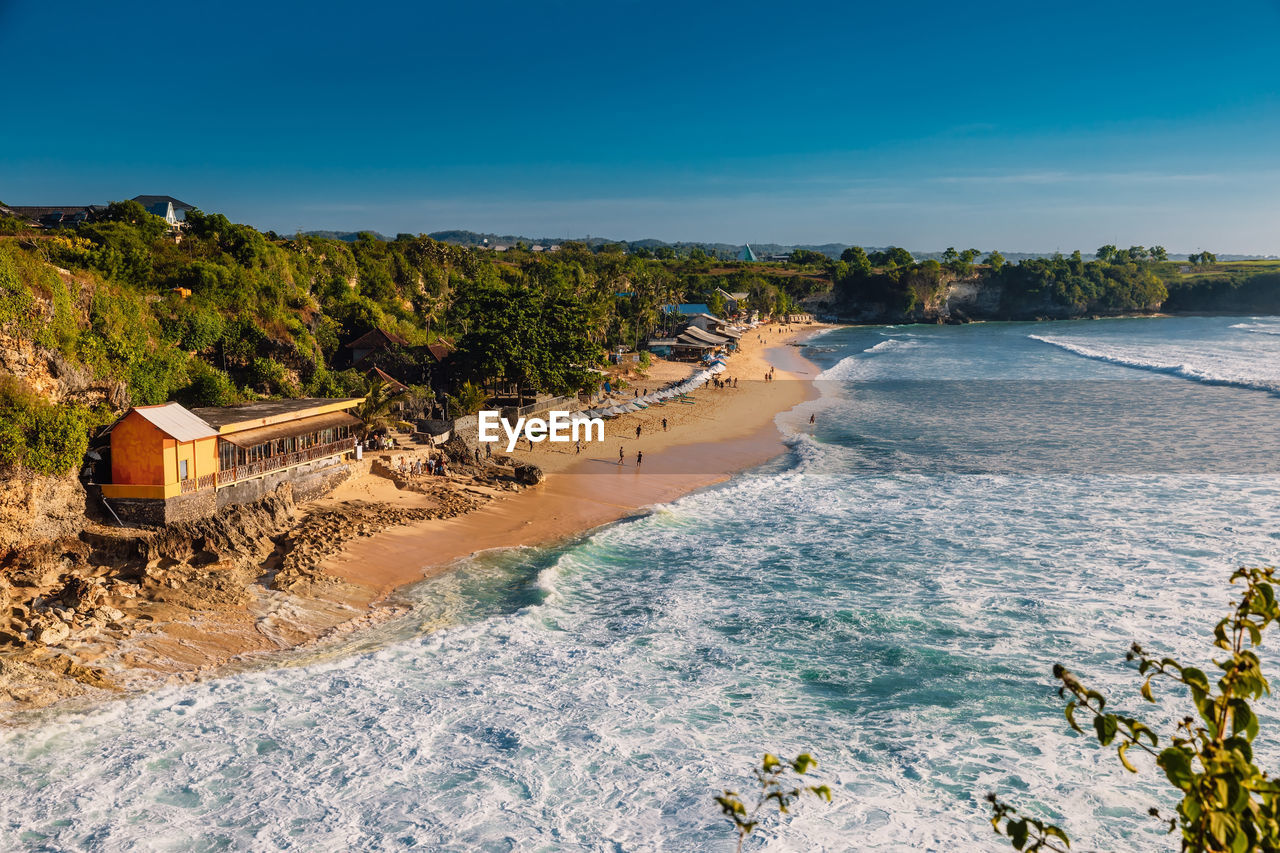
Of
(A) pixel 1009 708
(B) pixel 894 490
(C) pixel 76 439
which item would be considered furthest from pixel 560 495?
(A) pixel 1009 708

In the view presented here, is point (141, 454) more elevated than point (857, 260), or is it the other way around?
point (857, 260)

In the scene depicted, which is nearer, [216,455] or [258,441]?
[216,455]

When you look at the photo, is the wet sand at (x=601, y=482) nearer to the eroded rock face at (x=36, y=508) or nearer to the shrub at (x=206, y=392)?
the eroded rock face at (x=36, y=508)

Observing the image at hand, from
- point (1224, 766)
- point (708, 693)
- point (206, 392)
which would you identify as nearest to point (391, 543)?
point (206, 392)

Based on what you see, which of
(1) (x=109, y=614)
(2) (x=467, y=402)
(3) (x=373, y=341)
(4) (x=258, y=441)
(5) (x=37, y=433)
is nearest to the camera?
(1) (x=109, y=614)

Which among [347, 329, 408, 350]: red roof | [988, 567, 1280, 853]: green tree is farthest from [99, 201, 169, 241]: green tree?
[988, 567, 1280, 853]: green tree

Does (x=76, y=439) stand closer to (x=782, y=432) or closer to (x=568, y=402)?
(x=568, y=402)

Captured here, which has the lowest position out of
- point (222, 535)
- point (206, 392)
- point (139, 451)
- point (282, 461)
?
point (222, 535)

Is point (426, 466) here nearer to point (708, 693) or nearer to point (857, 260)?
point (708, 693)
